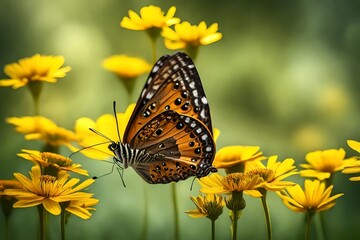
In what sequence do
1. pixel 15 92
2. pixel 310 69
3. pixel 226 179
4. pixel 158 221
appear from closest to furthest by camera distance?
1. pixel 226 179
2. pixel 158 221
3. pixel 15 92
4. pixel 310 69

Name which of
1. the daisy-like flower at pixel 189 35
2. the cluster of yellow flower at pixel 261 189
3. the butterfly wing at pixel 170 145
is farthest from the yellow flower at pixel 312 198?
the daisy-like flower at pixel 189 35

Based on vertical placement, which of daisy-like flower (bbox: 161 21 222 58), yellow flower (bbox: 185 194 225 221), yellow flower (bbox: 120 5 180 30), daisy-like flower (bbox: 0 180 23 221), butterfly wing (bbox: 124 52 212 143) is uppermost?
yellow flower (bbox: 120 5 180 30)

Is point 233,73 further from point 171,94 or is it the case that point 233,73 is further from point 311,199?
point 311,199

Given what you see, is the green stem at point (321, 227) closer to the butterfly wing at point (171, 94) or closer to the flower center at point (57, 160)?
the butterfly wing at point (171, 94)

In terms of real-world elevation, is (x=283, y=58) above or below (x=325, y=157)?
above

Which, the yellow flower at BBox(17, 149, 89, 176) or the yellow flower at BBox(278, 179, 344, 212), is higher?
the yellow flower at BBox(17, 149, 89, 176)

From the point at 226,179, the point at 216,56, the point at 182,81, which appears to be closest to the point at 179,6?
the point at 216,56

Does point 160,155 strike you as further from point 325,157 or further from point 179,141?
point 325,157

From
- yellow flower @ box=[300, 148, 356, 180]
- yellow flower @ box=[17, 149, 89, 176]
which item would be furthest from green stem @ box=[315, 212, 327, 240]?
yellow flower @ box=[17, 149, 89, 176]

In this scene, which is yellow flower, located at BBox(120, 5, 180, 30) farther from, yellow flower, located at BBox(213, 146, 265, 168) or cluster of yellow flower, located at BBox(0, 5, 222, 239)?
yellow flower, located at BBox(213, 146, 265, 168)
